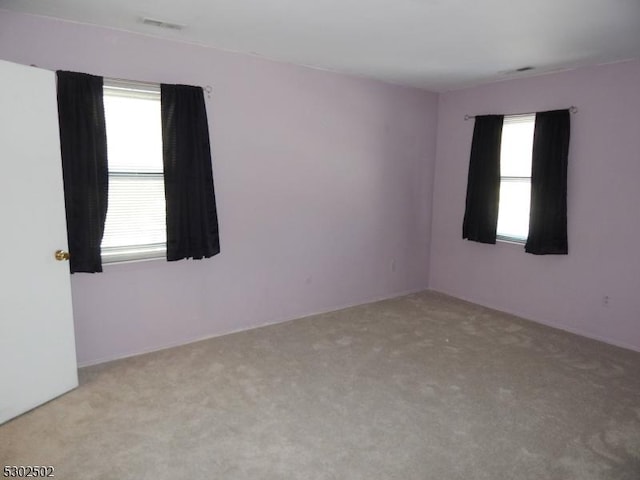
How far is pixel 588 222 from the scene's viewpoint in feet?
12.3

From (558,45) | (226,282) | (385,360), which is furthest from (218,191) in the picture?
(558,45)

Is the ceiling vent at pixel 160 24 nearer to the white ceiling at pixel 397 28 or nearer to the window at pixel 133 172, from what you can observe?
the white ceiling at pixel 397 28

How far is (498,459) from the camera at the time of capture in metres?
2.13

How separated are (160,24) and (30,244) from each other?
1.64m

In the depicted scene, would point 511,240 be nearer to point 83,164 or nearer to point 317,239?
point 317,239

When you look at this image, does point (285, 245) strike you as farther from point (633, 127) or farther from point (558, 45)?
point (633, 127)

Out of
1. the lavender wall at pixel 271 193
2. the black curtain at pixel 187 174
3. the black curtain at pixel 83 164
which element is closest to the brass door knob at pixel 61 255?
the black curtain at pixel 83 164

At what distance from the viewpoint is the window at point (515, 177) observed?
13.8ft

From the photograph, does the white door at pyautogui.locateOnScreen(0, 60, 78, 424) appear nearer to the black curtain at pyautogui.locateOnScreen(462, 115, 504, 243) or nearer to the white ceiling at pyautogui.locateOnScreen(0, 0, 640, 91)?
the white ceiling at pyautogui.locateOnScreen(0, 0, 640, 91)

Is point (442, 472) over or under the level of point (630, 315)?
under

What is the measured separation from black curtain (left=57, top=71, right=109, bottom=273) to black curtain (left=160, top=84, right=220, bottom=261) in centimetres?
44

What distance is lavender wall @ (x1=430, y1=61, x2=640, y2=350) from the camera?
3496 millimetres

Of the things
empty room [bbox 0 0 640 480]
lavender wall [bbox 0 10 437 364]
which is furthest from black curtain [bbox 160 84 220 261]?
lavender wall [bbox 0 10 437 364]

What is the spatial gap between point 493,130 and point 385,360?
8.81 ft
